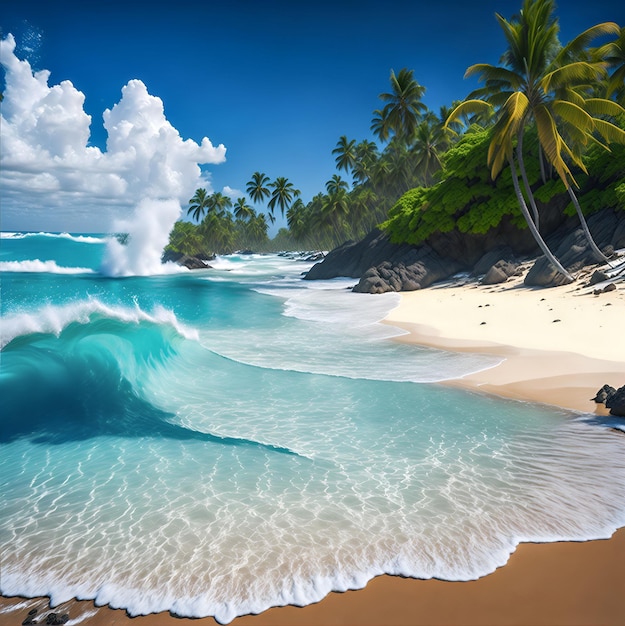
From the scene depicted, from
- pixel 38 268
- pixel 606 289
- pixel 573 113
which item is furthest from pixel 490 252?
pixel 38 268

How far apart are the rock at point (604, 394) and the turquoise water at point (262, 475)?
1.05 m

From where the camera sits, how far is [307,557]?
13.6 feet

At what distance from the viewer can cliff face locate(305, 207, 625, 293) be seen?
21984 mm

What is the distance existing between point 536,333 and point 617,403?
645 cm

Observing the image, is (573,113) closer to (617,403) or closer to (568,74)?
(568,74)

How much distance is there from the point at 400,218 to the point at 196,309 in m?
16.6

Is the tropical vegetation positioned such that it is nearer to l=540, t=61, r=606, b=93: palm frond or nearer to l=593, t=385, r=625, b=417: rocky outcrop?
l=540, t=61, r=606, b=93: palm frond

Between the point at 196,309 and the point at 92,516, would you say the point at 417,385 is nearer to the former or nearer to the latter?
the point at 92,516

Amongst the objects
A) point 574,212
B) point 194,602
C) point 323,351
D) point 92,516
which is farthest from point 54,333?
point 574,212

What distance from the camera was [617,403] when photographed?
280 inches

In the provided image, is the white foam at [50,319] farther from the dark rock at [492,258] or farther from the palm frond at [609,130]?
the dark rock at [492,258]

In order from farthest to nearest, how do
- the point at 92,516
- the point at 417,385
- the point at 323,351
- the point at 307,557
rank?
the point at 323,351
the point at 417,385
the point at 92,516
the point at 307,557

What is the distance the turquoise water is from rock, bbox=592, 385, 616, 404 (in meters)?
1.05

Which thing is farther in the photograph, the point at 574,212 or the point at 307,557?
the point at 574,212
